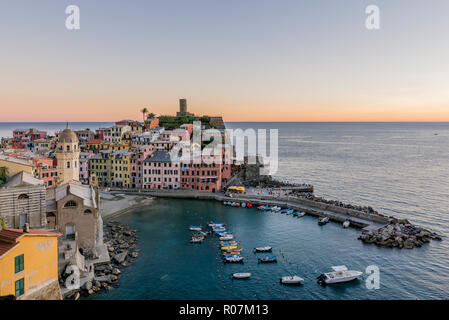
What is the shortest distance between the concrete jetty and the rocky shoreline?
1903cm

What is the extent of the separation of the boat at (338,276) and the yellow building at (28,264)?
81.7ft

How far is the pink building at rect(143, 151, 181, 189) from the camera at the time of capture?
71625 millimetres

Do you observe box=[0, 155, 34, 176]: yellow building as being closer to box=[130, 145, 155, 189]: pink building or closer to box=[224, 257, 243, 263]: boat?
box=[224, 257, 243, 263]: boat

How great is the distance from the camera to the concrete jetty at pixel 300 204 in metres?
50.5

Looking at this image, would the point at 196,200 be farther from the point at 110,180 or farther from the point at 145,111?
the point at 145,111

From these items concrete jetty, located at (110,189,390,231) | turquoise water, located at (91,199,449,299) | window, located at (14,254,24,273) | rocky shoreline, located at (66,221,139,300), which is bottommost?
turquoise water, located at (91,199,449,299)

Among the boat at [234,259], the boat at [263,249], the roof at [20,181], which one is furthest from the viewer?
the boat at [263,249]

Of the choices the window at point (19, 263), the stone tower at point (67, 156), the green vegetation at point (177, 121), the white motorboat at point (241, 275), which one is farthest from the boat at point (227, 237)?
the green vegetation at point (177, 121)

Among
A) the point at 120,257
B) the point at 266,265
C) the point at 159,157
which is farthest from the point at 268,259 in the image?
the point at 159,157

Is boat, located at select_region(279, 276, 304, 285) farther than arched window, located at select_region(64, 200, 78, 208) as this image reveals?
No

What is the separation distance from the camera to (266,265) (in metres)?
37.4

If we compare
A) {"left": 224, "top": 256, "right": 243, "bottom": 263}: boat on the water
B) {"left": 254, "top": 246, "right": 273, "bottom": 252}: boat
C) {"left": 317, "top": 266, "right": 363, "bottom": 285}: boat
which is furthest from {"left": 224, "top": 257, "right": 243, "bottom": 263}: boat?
{"left": 317, "top": 266, "right": 363, "bottom": 285}: boat

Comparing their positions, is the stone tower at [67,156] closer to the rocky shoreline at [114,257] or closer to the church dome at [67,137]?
the church dome at [67,137]
